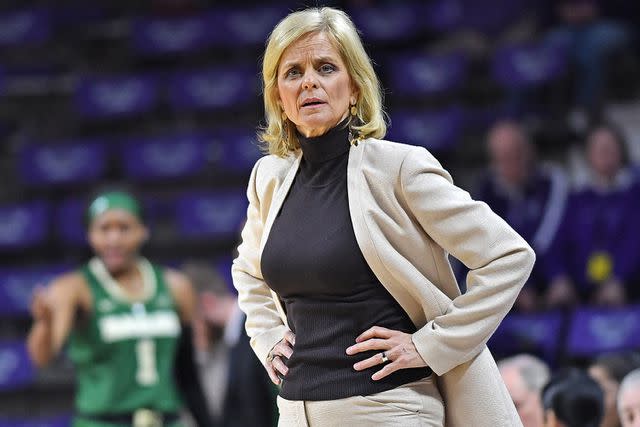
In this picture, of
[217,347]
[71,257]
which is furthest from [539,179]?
[71,257]

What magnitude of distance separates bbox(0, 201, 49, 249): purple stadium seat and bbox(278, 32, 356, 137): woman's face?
22.1 ft

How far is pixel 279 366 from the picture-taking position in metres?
2.86

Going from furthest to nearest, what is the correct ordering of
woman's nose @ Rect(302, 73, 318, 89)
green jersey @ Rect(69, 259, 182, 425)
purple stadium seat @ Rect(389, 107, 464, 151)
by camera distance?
purple stadium seat @ Rect(389, 107, 464, 151) → green jersey @ Rect(69, 259, 182, 425) → woman's nose @ Rect(302, 73, 318, 89)

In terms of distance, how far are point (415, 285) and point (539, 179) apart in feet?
15.8

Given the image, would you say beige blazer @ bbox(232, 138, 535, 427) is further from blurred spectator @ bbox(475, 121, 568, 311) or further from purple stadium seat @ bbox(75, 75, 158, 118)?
purple stadium seat @ bbox(75, 75, 158, 118)

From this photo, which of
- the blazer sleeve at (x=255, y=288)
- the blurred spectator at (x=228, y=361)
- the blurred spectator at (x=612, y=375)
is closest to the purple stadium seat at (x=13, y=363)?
the blurred spectator at (x=228, y=361)

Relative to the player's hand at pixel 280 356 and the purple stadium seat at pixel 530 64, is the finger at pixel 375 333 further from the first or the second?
the purple stadium seat at pixel 530 64

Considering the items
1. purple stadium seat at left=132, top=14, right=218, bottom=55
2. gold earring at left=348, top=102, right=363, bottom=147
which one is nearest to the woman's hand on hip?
gold earring at left=348, top=102, right=363, bottom=147

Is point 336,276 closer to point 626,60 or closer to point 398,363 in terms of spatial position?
point 398,363

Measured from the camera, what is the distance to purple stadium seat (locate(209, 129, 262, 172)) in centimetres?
926

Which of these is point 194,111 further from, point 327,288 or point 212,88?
point 327,288

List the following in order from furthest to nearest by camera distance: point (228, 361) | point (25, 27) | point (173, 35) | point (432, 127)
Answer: point (25, 27), point (173, 35), point (432, 127), point (228, 361)

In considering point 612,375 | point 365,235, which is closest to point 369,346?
point 365,235

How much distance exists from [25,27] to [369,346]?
8618 millimetres
